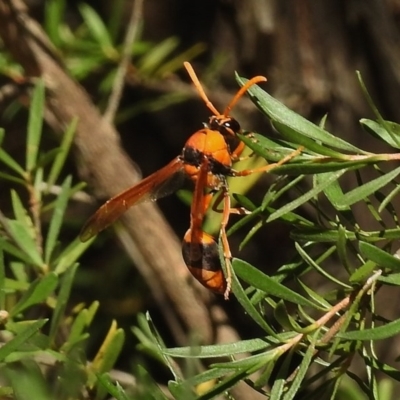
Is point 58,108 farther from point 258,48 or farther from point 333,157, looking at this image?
point 333,157

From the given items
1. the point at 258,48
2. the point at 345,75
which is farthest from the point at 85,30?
the point at 345,75

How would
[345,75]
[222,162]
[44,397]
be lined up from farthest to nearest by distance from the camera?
1. [345,75]
2. [222,162]
3. [44,397]

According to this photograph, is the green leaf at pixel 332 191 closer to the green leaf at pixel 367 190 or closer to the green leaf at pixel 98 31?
the green leaf at pixel 367 190

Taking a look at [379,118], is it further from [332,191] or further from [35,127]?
[35,127]

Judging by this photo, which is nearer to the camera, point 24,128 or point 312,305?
point 312,305

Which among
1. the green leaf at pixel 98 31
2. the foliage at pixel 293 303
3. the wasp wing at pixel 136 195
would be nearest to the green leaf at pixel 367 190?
the foliage at pixel 293 303

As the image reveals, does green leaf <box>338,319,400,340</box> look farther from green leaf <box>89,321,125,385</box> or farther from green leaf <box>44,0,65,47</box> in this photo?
green leaf <box>44,0,65,47</box>

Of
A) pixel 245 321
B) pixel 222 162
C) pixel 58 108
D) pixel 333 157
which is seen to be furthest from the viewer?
pixel 245 321
